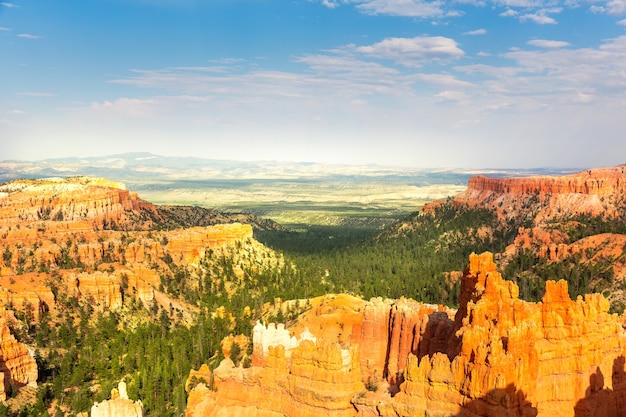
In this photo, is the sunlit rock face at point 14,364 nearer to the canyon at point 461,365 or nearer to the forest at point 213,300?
the forest at point 213,300

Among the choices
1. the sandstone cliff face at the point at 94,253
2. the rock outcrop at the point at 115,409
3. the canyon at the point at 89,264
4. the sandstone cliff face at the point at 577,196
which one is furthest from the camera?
the sandstone cliff face at the point at 577,196

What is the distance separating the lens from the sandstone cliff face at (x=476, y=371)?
37.6m

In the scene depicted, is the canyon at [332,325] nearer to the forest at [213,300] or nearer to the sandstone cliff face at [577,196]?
the forest at [213,300]

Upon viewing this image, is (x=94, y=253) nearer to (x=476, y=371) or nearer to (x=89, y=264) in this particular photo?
(x=89, y=264)

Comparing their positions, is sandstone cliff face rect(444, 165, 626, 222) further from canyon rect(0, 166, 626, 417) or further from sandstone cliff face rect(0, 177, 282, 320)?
sandstone cliff face rect(0, 177, 282, 320)

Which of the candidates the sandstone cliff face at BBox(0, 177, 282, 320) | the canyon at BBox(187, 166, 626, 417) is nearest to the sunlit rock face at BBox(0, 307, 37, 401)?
the sandstone cliff face at BBox(0, 177, 282, 320)

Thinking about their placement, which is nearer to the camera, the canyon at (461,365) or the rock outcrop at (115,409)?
the canyon at (461,365)

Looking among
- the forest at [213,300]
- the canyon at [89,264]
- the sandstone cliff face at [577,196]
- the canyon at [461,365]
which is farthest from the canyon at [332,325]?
the sandstone cliff face at [577,196]

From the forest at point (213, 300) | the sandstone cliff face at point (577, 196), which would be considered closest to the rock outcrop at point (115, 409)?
the forest at point (213, 300)

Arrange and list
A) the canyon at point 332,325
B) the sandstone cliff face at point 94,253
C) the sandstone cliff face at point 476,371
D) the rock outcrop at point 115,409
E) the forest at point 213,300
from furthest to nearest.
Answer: the sandstone cliff face at point 94,253, the forest at point 213,300, the rock outcrop at point 115,409, the canyon at point 332,325, the sandstone cliff face at point 476,371

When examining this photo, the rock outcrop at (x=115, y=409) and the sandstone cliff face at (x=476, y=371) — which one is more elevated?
the sandstone cliff face at (x=476, y=371)

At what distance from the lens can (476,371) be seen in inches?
1460

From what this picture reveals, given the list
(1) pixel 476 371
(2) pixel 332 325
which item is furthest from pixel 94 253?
(1) pixel 476 371

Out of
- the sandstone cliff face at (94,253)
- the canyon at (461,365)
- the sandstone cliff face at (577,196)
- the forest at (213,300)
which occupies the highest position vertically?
the sandstone cliff face at (577,196)
